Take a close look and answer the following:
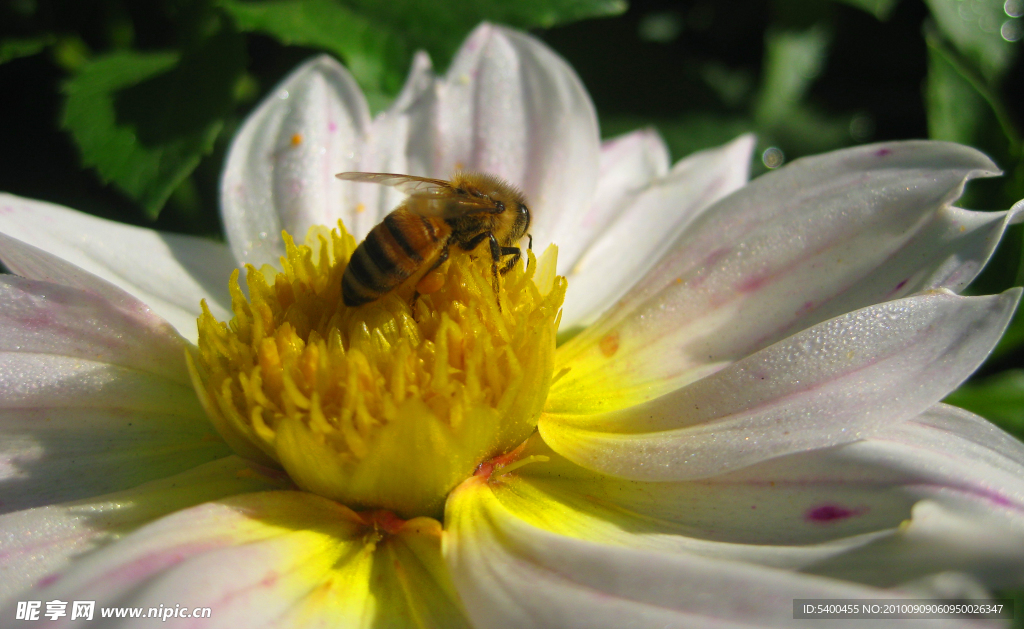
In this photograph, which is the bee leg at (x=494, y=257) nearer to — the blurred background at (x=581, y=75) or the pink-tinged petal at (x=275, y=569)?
the pink-tinged petal at (x=275, y=569)

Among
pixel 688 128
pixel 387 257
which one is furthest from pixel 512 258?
pixel 688 128

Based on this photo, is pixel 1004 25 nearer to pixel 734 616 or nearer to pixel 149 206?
pixel 734 616

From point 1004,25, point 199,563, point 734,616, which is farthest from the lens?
point 1004,25

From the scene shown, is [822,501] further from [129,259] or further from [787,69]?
[787,69]

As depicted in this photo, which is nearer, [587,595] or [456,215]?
[587,595]

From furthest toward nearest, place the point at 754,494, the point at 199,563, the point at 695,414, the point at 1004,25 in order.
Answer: the point at 1004,25
the point at 695,414
the point at 754,494
the point at 199,563

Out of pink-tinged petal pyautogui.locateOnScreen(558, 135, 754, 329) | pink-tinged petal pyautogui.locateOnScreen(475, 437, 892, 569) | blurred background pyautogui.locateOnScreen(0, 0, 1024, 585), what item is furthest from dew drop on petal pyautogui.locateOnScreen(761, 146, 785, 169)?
pink-tinged petal pyautogui.locateOnScreen(475, 437, 892, 569)

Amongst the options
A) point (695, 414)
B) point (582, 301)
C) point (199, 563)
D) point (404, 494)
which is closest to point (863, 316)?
point (695, 414)
